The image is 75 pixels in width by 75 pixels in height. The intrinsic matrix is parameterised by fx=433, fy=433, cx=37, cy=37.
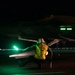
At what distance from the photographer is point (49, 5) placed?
51750 mm

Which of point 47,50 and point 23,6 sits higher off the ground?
point 23,6

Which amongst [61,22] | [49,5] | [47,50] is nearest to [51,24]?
[61,22]

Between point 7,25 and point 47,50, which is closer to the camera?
point 47,50

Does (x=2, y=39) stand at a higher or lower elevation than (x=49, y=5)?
lower

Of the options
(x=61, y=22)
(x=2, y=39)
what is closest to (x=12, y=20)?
(x=2, y=39)

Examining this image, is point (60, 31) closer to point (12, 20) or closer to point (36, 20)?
point (36, 20)

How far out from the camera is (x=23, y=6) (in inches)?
2071

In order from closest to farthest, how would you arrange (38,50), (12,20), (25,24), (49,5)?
(38,50) < (25,24) < (12,20) < (49,5)

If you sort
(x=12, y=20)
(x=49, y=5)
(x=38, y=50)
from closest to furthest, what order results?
1. (x=38, y=50)
2. (x=12, y=20)
3. (x=49, y=5)

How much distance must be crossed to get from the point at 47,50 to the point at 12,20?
20944 mm

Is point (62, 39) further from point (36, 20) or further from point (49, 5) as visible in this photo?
point (49, 5)

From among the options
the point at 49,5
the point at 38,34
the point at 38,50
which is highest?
the point at 49,5

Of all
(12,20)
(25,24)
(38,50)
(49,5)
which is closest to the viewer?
(38,50)

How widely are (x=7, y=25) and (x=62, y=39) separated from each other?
515 cm
